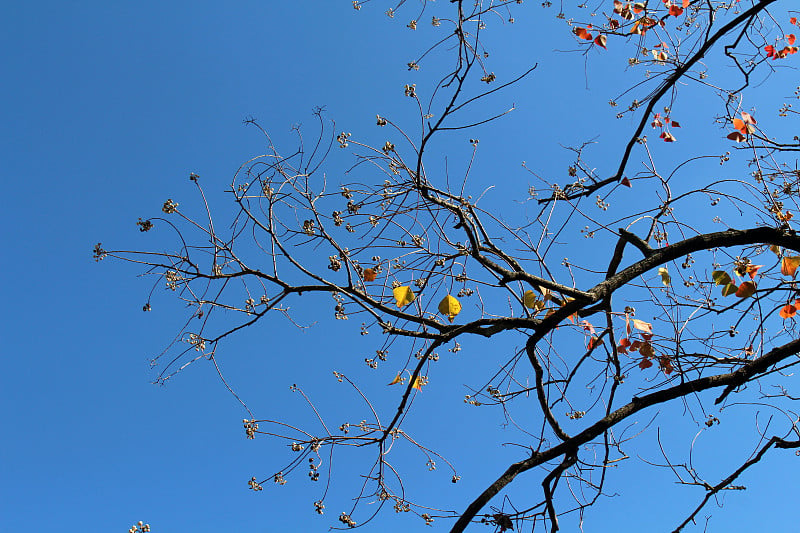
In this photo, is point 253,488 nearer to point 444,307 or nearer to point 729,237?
point 444,307

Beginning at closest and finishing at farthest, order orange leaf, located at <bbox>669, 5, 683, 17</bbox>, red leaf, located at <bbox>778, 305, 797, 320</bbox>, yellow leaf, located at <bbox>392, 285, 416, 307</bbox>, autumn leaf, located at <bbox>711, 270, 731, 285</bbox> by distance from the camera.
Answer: yellow leaf, located at <bbox>392, 285, 416, 307</bbox> → autumn leaf, located at <bbox>711, 270, 731, 285</bbox> → red leaf, located at <bbox>778, 305, 797, 320</bbox> → orange leaf, located at <bbox>669, 5, 683, 17</bbox>

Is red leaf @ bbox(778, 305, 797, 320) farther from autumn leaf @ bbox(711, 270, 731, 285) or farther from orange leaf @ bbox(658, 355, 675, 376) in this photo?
orange leaf @ bbox(658, 355, 675, 376)

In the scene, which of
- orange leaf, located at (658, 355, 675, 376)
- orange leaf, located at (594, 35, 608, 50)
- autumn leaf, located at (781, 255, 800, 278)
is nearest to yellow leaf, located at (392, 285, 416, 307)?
orange leaf, located at (658, 355, 675, 376)

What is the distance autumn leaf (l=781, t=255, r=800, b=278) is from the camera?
258 centimetres

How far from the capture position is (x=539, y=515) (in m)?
2.43

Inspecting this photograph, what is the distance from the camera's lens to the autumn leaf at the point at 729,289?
2680mm

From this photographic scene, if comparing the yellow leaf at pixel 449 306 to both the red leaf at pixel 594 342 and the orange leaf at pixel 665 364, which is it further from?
the orange leaf at pixel 665 364

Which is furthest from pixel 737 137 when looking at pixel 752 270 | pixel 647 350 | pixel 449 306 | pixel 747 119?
pixel 449 306

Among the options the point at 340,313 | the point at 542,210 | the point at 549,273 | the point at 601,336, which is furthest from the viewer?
the point at 542,210

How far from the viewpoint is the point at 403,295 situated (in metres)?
2.41

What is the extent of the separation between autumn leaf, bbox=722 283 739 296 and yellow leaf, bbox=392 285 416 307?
1608 millimetres

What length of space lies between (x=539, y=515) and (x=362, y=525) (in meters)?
0.81

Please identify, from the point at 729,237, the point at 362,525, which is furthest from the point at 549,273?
the point at 362,525

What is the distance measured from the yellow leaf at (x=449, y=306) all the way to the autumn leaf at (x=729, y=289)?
4.54ft
